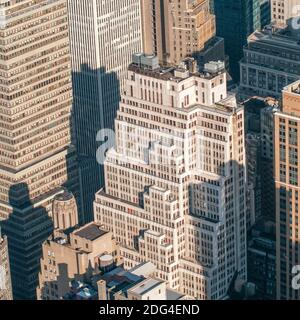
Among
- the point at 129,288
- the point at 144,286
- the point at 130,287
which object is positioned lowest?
the point at 130,287

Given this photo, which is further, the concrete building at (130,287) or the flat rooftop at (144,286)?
the concrete building at (130,287)

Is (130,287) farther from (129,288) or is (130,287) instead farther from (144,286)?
(144,286)

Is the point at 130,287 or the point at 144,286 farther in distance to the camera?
the point at 130,287

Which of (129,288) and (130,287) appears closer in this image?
(129,288)

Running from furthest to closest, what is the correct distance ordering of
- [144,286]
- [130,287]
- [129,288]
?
[130,287], [129,288], [144,286]

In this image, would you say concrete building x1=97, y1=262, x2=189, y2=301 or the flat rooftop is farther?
concrete building x1=97, y1=262, x2=189, y2=301

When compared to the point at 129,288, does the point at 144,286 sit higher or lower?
higher

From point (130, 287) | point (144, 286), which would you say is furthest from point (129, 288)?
point (144, 286)

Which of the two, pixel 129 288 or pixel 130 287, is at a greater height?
pixel 129 288

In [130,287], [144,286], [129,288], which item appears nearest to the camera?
[144,286]

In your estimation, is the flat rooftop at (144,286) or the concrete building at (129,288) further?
the concrete building at (129,288)
